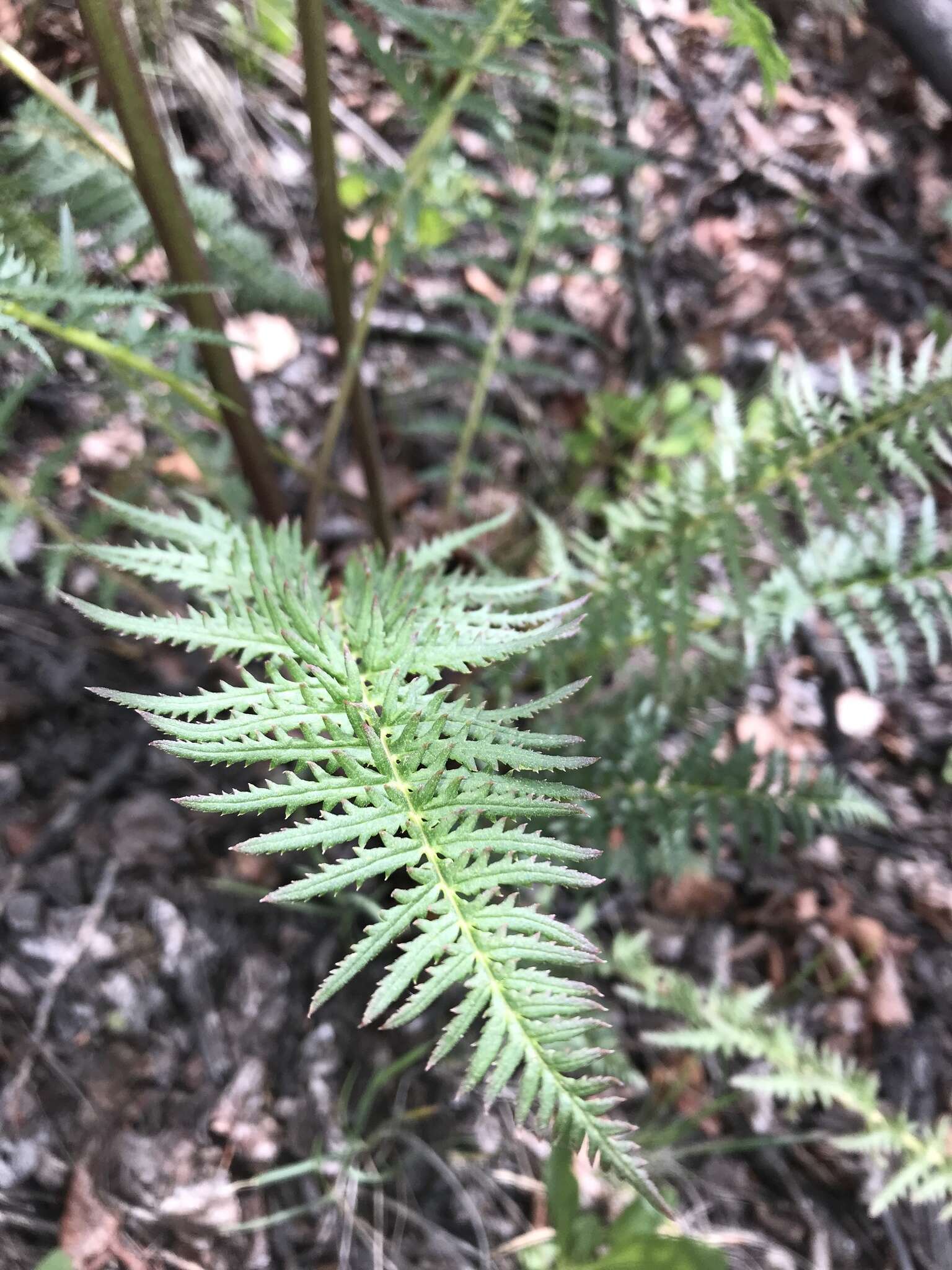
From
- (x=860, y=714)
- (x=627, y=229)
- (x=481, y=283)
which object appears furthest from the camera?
(x=481, y=283)

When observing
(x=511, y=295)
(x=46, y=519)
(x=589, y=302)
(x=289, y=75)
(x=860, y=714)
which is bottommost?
(x=860, y=714)

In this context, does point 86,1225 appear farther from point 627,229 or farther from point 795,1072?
point 627,229

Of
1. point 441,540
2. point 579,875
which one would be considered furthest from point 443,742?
point 441,540

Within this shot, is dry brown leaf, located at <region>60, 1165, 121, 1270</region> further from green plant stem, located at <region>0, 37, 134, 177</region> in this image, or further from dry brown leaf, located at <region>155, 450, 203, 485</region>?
green plant stem, located at <region>0, 37, 134, 177</region>

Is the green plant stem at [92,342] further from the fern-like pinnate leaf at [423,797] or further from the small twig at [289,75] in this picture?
the small twig at [289,75]

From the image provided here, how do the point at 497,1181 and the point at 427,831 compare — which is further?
the point at 497,1181

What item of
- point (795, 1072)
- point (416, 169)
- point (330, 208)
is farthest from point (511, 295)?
point (795, 1072)

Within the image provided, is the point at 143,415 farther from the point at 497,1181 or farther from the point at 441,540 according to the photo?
the point at 497,1181
